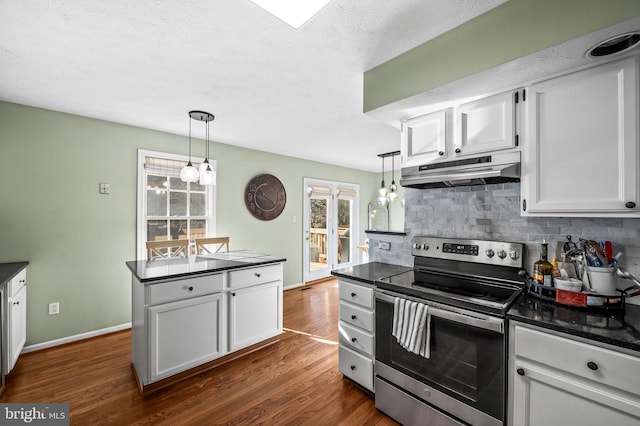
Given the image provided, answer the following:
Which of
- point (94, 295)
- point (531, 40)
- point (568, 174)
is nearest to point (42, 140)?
point (94, 295)

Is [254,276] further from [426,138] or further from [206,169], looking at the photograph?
[426,138]

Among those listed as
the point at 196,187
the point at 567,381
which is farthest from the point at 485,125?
the point at 196,187

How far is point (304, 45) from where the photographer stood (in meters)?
1.77

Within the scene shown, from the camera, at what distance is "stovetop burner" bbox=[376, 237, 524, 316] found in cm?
155

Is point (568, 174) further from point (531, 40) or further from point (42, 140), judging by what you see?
point (42, 140)

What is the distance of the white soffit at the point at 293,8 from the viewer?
140 centimetres

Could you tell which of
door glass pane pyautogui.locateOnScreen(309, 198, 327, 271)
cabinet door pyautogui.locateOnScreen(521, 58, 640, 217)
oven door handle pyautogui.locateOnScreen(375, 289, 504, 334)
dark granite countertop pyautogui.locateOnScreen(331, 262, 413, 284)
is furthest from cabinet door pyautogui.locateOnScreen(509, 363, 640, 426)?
door glass pane pyautogui.locateOnScreen(309, 198, 327, 271)

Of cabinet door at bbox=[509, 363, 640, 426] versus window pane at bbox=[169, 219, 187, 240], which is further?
window pane at bbox=[169, 219, 187, 240]

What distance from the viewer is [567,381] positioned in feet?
4.00

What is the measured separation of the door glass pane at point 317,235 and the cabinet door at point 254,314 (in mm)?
2632

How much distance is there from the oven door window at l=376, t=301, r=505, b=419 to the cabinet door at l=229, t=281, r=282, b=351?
144 cm

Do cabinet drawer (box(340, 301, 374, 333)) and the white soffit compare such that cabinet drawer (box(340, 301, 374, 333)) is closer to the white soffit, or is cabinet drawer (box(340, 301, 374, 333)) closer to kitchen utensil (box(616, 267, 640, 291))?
kitchen utensil (box(616, 267, 640, 291))

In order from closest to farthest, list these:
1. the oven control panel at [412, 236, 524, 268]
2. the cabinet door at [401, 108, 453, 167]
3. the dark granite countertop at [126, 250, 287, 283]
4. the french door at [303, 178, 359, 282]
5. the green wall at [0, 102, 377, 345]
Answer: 1. the oven control panel at [412, 236, 524, 268]
2. the cabinet door at [401, 108, 453, 167]
3. the dark granite countertop at [126, 250, 287, 283]
4. the green wall at [0, 102, 377, 345]
5. the french door at [303, 178, 359, 282]

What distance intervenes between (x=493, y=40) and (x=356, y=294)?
1751mm
